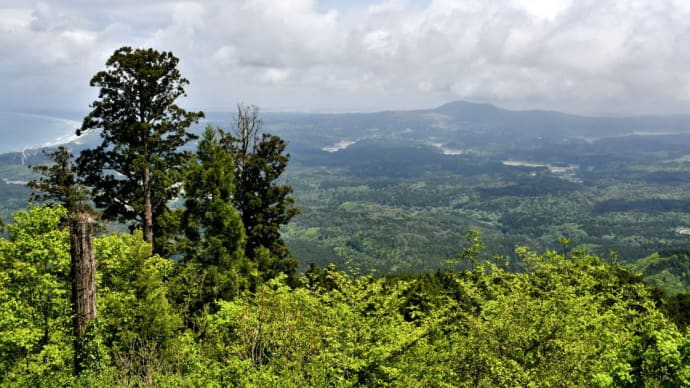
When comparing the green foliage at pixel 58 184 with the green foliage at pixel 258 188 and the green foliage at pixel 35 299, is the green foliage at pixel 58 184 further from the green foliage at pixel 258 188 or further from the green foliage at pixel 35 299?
the green foliage at pixel 258 188

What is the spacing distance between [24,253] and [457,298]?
59.6 feet

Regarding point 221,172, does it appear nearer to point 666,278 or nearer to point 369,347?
point 369,347

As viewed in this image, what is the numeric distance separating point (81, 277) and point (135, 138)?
14.4m

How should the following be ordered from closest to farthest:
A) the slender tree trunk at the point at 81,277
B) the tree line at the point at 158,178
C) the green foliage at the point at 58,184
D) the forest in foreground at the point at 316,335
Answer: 1. the forest in foreground at the point at 316,335
2. the slender tree trunk at the point at 81,277
3. the green foliage at the point at 58,184
4. the tree line at the point at 158,178

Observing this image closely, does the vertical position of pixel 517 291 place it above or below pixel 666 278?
above

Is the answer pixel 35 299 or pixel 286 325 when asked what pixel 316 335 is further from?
pixel 35 299

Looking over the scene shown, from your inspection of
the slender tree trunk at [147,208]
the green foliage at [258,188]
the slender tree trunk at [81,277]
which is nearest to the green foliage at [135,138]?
the slender tree trunk at [147,208]

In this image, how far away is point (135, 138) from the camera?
90.8 feet

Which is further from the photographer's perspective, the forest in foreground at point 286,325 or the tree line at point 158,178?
the tree line at point 158,178

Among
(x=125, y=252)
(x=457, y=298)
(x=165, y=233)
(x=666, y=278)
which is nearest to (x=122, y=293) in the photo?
(x=125, y=252)

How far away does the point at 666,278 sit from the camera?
114500 millimetres

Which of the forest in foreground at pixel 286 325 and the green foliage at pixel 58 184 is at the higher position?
the green foliage at pixel 58 184

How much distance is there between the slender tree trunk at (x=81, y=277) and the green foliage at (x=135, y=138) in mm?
12401

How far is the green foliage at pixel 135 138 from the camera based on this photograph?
2692 cm
